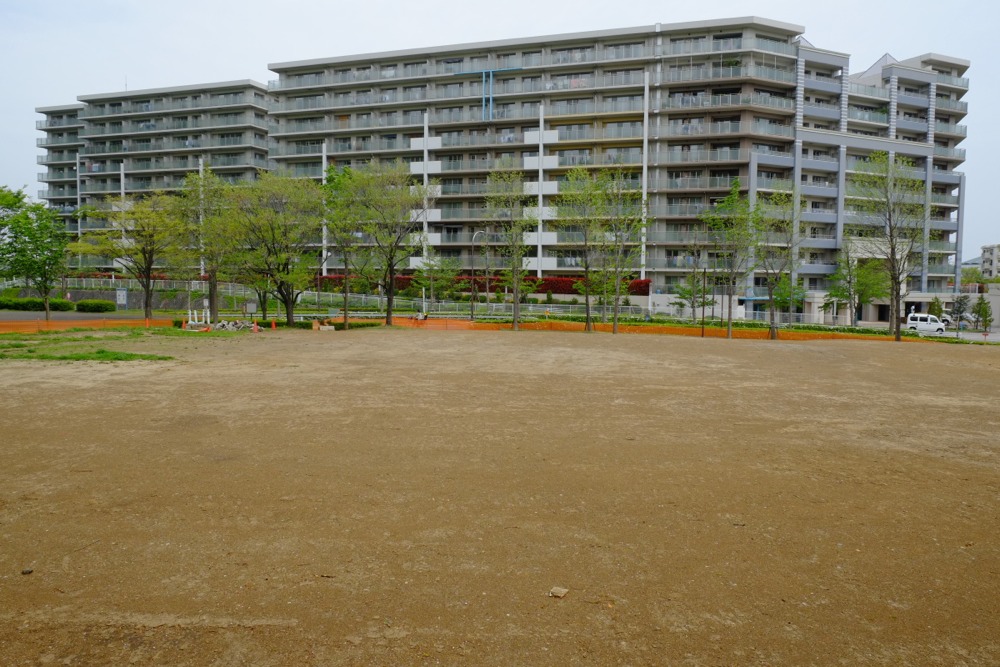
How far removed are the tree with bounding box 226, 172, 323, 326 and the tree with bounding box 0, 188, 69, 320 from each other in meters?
9.41

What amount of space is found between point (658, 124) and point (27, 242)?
1845 inches

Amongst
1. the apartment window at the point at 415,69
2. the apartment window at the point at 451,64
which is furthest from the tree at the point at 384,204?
the apartment window at the point at 415,69

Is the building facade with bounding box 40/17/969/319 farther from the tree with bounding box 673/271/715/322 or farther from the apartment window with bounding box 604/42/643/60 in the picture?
the tree with bounding box 673/271/715/322

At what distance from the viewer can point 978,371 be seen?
52.2 ft

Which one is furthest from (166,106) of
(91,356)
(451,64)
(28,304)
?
(91,356)

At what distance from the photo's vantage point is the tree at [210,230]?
96.6 ft

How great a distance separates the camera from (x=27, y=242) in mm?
30125

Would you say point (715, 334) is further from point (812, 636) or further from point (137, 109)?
point (137, 109)

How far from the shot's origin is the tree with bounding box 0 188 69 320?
2958cm

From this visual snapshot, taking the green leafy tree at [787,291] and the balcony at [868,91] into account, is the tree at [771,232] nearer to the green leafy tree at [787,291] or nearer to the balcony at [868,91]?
the green leafy tree at [787,291]

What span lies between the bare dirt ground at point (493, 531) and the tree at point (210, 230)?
67.3 ft

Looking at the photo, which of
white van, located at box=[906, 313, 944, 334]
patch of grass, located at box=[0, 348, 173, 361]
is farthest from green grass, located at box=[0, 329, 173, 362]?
white van, located at box=[906, 313, 944, 334]

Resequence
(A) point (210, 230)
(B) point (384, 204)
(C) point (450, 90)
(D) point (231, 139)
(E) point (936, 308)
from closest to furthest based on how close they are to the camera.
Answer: (A) point (210, 230)
(B) point (384, 204)
(E) point (936, 308)
(C) point (450, 90)
(D) point (231, 139)

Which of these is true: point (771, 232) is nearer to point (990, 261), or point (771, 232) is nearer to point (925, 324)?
point (925, 324)
